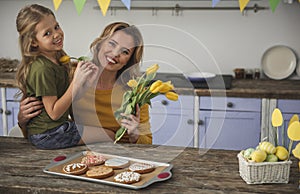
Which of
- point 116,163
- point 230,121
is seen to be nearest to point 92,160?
point 116,163

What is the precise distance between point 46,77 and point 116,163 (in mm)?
574

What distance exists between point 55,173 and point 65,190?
0.16 meters

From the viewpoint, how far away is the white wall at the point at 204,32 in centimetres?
407

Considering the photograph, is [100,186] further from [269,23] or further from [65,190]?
[269,23]

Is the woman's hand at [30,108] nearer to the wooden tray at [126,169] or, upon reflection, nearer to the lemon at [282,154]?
the wooden tray at [126,169]

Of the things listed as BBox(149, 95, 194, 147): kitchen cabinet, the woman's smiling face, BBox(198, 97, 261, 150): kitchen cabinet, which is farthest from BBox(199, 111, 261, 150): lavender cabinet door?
the woman's smiling face

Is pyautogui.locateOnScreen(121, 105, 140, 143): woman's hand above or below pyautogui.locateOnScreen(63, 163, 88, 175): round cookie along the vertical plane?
above

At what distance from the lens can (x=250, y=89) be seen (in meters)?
3.59

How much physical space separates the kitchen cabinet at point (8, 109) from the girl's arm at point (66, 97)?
184 cm

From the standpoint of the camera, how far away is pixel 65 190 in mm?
1708

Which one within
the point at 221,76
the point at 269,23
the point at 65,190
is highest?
the point at 269,23

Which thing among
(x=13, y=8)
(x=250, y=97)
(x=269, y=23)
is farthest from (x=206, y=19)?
(x=13, y=8)

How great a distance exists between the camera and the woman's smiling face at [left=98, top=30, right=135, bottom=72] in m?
2.30

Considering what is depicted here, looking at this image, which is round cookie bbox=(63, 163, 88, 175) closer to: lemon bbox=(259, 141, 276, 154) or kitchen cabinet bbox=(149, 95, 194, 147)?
lemon bbox=(259, 141, 276, 154)
